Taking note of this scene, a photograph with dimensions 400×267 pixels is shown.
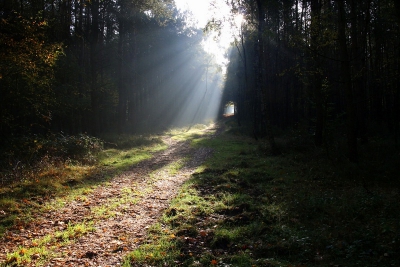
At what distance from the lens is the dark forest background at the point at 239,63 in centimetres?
1218

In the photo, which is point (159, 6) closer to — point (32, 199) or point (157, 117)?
point (32, 199)

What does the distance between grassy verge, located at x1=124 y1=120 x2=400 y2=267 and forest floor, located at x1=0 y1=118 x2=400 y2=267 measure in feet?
0.08

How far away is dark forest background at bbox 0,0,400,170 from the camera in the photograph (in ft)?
40.0

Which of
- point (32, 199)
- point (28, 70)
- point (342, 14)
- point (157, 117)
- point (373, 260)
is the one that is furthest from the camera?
point (157, 117)

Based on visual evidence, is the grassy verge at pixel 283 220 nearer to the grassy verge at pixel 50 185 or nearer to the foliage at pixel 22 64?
the grassy verge at pixel 50 185

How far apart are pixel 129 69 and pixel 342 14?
21.1 m

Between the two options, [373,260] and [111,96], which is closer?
[373,260]

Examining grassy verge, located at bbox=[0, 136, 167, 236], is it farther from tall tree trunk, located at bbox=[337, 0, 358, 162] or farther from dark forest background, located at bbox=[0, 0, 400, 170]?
tall tree trunk, located at bbox=[337, 0, 358, 162]

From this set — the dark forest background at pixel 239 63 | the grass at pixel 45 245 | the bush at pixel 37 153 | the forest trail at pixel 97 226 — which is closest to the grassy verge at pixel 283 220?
the forest trail at pixel 97 226

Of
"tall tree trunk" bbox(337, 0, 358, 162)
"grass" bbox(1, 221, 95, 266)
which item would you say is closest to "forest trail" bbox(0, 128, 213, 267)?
"grass" bbox(1, 221, 95, 266)

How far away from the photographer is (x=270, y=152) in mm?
16250

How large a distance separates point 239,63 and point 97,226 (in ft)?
115

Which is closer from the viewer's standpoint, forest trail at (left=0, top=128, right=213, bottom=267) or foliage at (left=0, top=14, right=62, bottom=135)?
forest trail at (left=0, top=128, right=213, bottom=267)

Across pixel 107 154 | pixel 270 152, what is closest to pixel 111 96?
pixel 107 154
